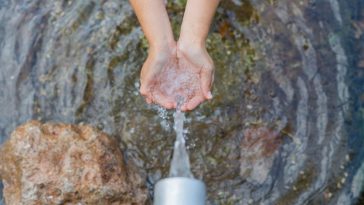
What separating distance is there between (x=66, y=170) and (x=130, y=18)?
1239 millimetres

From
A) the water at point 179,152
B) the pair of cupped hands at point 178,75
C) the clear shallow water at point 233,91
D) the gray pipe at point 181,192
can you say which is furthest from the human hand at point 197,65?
the gray pipe at point 181,192

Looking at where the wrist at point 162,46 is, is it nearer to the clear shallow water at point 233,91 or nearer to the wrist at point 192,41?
the wrist at point 192,41

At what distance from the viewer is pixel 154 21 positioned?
10.2 ft

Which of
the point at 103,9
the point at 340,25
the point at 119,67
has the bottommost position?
the point at 340,25

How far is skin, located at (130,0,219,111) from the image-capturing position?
3119 millimetres

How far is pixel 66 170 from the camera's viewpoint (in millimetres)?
3230

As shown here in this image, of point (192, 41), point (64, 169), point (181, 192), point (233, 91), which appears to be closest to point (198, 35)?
point (192, 41)

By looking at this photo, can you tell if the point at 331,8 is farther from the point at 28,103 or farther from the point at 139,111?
the point at 28,103

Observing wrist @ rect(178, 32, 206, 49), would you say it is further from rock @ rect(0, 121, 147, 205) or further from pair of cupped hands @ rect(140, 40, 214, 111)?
rock @ rect(0, 121, 147, 205)

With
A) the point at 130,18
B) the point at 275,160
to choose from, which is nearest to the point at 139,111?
the point at 130,18

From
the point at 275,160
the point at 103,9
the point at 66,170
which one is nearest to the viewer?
the point at 66,170

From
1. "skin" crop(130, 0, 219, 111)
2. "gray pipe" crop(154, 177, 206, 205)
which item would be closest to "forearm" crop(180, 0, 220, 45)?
"skin" crop(130, 0, 219, 111)

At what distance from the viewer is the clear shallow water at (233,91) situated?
147 inches

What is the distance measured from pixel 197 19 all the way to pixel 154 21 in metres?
0.23
